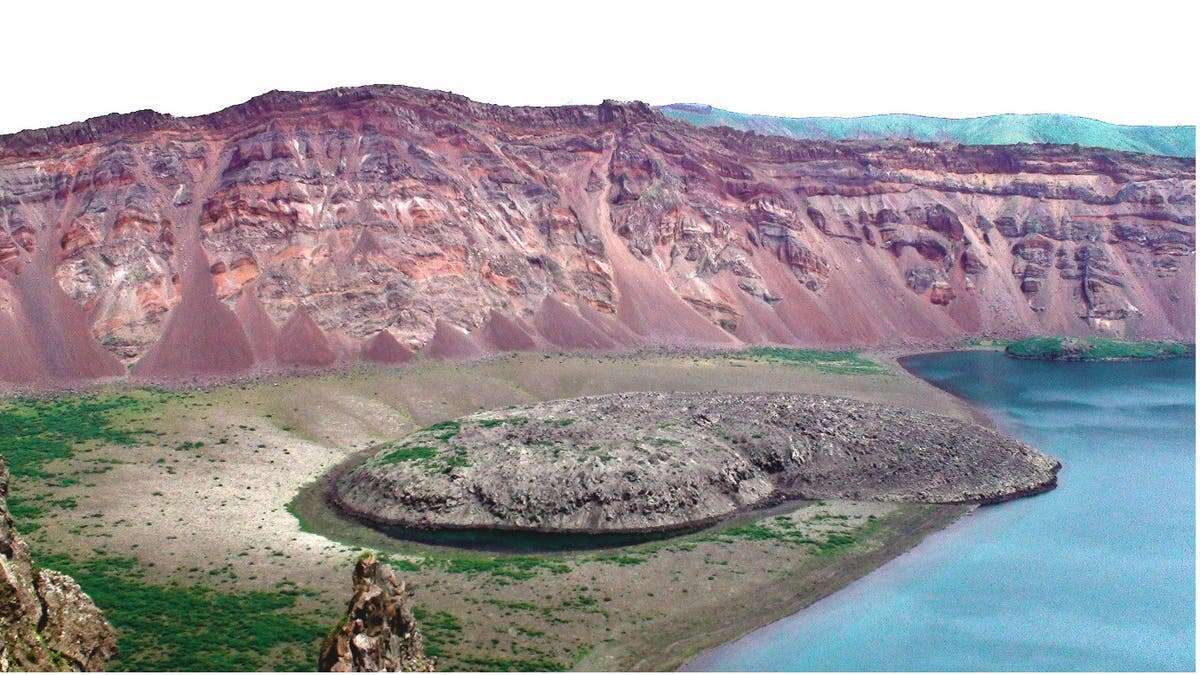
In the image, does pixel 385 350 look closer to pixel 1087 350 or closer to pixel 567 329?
pixel 567 329

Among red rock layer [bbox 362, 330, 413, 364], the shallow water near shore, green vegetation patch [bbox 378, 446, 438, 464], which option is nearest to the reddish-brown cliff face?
red rock layer [bbox 362, 330, 413, 364]

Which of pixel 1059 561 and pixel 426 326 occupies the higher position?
pixel 426 326

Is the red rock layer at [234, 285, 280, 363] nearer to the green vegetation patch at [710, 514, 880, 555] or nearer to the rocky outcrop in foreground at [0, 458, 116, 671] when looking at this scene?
the green vegetation patch at [710, 514, 880, 555]

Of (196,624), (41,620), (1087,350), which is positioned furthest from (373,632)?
(1087,350)

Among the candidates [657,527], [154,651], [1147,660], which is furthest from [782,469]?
[154,651]

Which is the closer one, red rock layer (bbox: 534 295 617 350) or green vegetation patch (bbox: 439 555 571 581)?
green vegetation patch (bbox: 439 555 571 581)

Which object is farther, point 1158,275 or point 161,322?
point 1158,275

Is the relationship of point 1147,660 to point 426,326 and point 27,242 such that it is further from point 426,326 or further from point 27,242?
point 27,242
